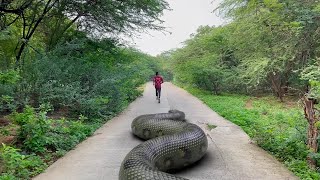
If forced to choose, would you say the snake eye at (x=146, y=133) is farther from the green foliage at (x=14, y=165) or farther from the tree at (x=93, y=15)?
the tree at (x=93, y=15)

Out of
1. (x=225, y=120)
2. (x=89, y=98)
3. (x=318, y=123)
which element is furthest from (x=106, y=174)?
(x=225, y=120)

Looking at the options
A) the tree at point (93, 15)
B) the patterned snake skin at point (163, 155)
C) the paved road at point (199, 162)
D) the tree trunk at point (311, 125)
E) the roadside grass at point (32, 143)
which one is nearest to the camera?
the patterned snake skin at point (163, 155)

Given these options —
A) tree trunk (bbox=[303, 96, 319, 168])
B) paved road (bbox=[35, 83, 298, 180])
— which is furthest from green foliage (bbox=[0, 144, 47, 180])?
tree trunk (bbox=[303, 96, 319, 168])

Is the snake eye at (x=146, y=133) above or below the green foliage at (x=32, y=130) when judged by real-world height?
below

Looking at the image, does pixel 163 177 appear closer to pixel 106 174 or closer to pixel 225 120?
pixel 106 174

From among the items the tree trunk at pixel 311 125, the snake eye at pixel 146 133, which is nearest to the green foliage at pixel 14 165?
the snake eye at pixel 146 133

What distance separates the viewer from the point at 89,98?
10.5 meters

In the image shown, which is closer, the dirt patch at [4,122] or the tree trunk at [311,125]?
the tree trunk at [311,125]

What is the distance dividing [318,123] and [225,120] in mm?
5117

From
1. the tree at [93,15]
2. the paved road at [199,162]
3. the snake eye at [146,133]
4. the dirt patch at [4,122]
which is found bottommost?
the paved road at [199,162]

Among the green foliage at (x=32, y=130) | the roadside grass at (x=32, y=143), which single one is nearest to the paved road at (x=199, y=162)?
the roadside grass at (x=32, y=143)

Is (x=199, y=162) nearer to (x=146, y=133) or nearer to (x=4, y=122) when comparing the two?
(x=146, y=133)

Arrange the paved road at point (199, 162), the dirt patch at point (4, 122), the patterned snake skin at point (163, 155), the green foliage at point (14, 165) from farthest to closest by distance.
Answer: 1. the dirt patch at point (4, 122)
2. the paved road at point (199, 162)
3. the green foliage at point (14, 165)
4. the patterned snake skin at point (163, 155)

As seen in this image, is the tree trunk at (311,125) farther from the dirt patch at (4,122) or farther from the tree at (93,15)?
the tree at (93,15)
